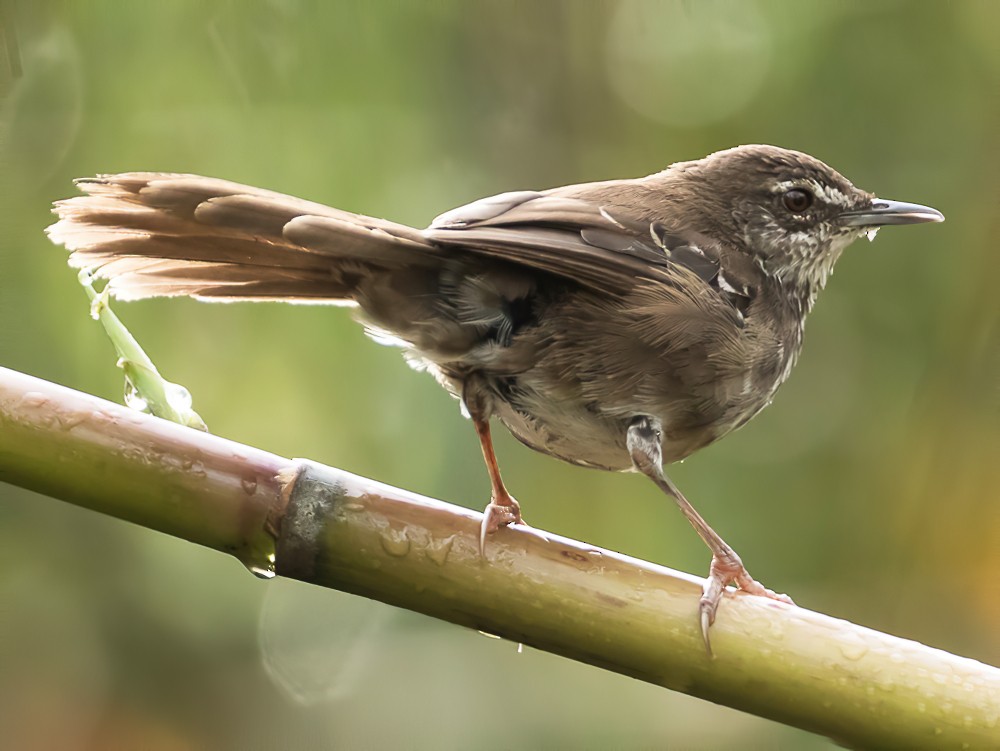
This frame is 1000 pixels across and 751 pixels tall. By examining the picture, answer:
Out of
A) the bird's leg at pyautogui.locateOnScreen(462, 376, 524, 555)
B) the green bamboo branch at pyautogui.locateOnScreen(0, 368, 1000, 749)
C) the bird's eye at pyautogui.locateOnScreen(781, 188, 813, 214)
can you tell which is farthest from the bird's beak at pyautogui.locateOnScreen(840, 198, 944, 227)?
the green bamboo branch at pyautogui.locateOnScreen(0, 368, 1000, 749)

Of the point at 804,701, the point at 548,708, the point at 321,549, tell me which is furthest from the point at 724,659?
the point at 548,708

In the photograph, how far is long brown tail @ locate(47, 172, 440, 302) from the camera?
2607mm

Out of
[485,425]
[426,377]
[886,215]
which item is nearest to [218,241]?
[485,425]

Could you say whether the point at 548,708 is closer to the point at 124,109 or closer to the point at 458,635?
the point at 458,635

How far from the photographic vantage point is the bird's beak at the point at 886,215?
3752 millimetres

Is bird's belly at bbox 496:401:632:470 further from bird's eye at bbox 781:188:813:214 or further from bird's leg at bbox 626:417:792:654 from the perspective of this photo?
bird's eye at bbox 781:188:813:214

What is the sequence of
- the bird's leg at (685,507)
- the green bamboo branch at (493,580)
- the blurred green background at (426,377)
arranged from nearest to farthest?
the green bamboo branch at (493,580) < the bird's leg at (685,507) < the blurred green background at (426,377)

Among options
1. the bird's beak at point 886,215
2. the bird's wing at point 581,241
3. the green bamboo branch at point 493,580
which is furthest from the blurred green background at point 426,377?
the green bamboo branch at point 493,580

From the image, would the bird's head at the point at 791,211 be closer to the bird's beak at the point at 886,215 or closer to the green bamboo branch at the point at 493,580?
the bird's beak at the point at 886,215

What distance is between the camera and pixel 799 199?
3922mm

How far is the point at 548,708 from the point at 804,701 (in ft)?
8.08

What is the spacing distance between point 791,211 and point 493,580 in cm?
222

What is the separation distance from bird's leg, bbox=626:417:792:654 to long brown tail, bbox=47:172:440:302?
76 centimetres

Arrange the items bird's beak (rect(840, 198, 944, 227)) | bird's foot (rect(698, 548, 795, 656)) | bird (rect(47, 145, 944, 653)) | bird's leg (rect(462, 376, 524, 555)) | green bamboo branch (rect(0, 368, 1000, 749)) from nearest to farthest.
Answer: green bamboo branch (rect(0, 368, 1000, 749)) → bird's foot (rect(698, 548, 795, 656)) → bird (rect(47, 145, 944, 653)) → bird's leg (rect(462, 376, 524, 555)) → bird's beak (rect(840, 198, 944, 227))
